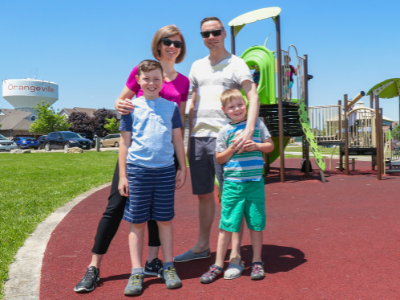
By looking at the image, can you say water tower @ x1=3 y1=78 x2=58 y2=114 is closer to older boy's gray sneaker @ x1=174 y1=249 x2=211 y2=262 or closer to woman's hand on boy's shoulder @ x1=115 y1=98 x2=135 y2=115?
older boy's gray sneaker @ x1=174 y1=249 x2=211 y2=262

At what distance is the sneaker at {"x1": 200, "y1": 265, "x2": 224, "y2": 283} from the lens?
9.47 feet

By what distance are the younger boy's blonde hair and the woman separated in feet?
1.01

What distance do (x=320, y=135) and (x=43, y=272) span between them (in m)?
9.69

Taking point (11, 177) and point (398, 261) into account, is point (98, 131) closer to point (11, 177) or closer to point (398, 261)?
point (11, 177)

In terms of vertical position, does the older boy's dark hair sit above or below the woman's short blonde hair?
below

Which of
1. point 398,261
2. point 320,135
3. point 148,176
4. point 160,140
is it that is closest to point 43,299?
point 148,176

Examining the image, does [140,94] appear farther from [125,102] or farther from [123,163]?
[123,163]

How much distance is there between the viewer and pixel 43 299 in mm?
2654

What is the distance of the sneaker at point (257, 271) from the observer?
2926mm

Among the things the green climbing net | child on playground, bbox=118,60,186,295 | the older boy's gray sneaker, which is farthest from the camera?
the green climbing net

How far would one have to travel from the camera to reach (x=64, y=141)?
94.1ft

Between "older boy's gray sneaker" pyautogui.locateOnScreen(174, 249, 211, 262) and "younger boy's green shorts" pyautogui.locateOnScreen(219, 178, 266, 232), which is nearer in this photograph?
"younger boy's green shorts" pyautogui.locateOnScreen(219, 178, 266, 232)

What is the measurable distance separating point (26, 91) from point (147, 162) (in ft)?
307

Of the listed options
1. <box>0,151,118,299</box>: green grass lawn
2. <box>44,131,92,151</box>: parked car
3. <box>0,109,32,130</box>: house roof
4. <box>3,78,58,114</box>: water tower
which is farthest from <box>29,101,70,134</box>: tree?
<box>0,151,118,299</box>: green grass lawn
